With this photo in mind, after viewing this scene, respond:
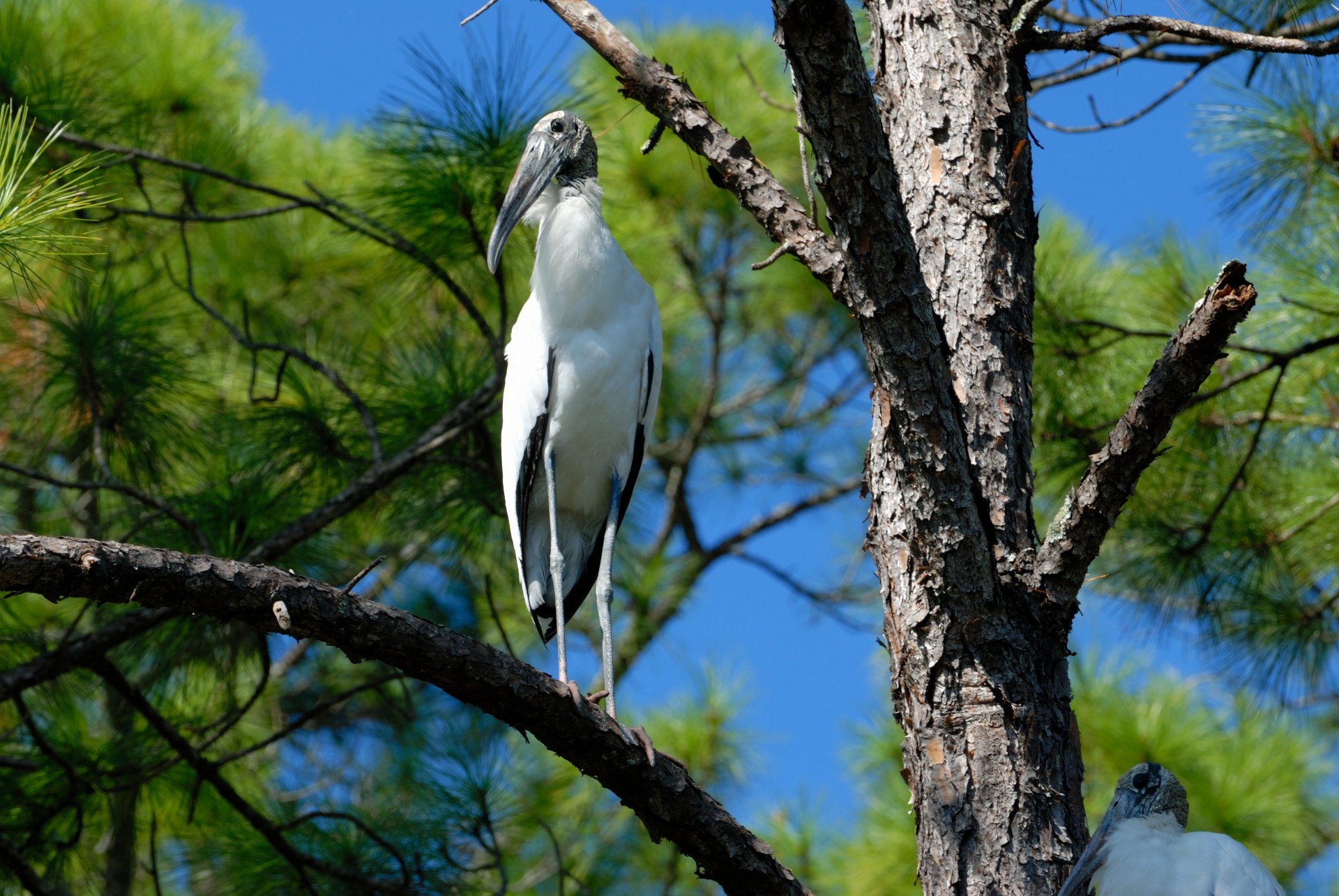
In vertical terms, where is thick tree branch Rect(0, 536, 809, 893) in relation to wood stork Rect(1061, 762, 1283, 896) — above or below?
above

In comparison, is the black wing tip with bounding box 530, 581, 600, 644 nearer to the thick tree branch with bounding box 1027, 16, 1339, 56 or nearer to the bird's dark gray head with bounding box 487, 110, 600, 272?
the bird's dark gray head with bounding box 487, 110, 600, 272

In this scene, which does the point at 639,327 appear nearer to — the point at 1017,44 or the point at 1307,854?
the point at 1017,44

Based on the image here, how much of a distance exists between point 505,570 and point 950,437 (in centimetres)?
237

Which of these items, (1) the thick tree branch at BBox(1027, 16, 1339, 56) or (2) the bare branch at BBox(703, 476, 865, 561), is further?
(2) the bare branch at BBox(703, 476, 865, 561)

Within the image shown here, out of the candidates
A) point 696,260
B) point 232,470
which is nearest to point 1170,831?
point 232,470

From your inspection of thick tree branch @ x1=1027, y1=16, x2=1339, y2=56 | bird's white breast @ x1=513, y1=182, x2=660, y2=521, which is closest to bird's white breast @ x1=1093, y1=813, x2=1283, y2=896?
thick tree branch @ x1=1027, y1=16, x2=1339, y2=56

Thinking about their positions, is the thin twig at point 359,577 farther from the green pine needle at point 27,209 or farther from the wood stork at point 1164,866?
the wood stork at point 1164,866

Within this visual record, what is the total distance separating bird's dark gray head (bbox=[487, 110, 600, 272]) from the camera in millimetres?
3029

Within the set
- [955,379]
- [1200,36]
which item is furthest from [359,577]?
[1200,36]

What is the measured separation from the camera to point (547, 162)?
3.14m

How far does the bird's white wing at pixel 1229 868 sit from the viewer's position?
1954 millimetres

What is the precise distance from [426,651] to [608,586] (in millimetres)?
1177

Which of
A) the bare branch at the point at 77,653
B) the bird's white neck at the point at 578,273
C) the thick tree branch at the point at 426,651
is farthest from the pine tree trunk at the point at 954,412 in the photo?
the bare branch at the point at 77,653

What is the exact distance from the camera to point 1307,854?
5.60 m
